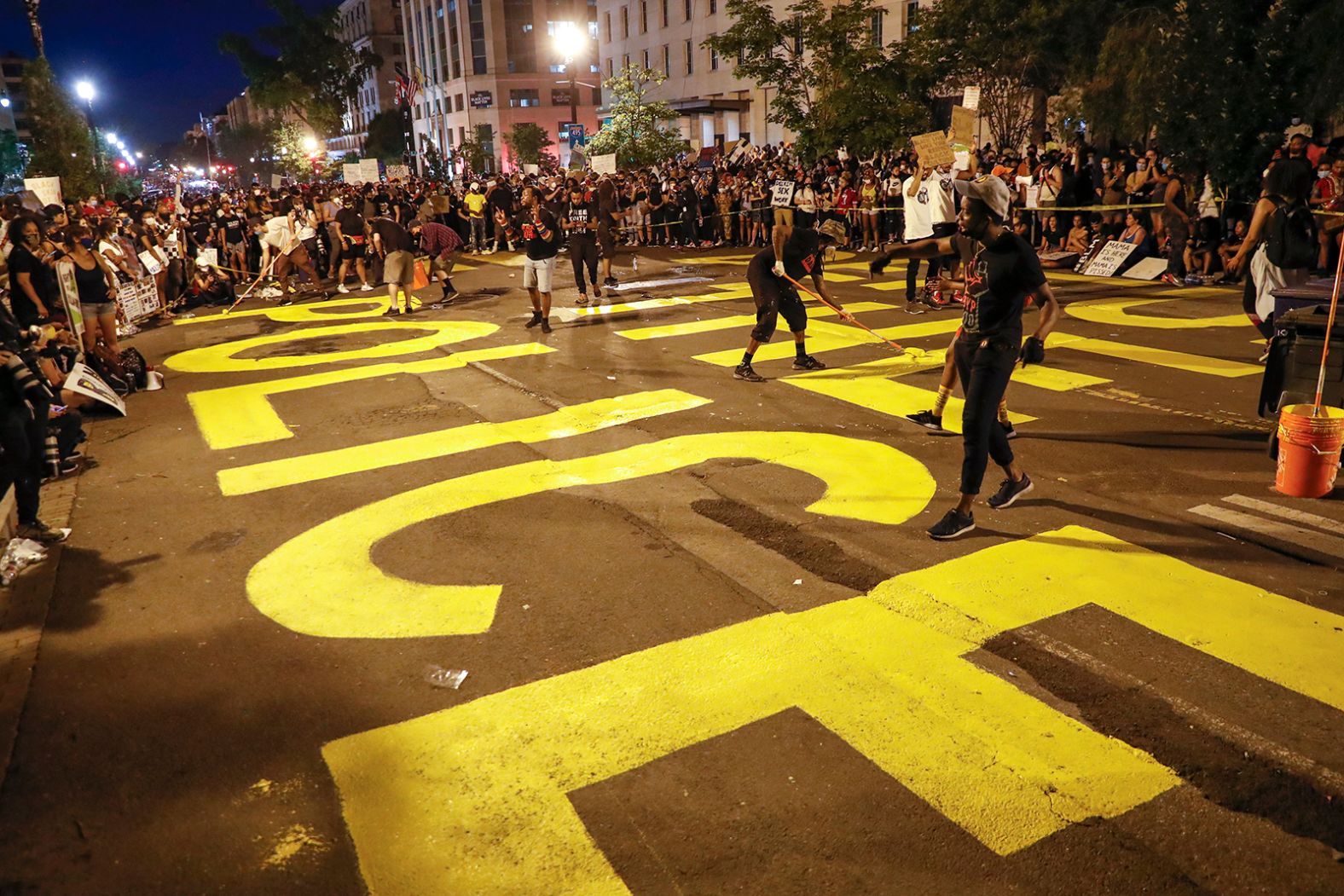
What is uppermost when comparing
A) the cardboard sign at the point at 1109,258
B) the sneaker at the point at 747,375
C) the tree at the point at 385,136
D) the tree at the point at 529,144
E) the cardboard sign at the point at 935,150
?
the tree at the point at 385,136

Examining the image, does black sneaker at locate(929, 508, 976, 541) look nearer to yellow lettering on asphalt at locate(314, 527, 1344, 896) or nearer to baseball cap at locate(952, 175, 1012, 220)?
yellow lettering on asphalt at locate(314, 527, 1344, 896)

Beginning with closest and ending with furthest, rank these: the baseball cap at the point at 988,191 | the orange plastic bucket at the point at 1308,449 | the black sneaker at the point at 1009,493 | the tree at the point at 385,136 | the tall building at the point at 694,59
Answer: the baseball cap at the point at 988,191 → the orange plastic bucket at the point at 1308,449 → the black sneaker at the point at 1009,493 → the tall building at the point at 694,59 → the tree at the point at 385,136

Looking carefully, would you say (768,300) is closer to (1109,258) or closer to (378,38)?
(1109,258)

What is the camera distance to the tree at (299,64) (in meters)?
79.0

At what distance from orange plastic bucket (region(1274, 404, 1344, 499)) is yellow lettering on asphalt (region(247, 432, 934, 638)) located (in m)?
2.27

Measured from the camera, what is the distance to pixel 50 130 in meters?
40.3

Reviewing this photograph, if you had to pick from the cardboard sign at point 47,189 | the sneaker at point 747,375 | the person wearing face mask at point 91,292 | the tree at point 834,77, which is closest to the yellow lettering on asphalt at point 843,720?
the sneaker at point 747,375

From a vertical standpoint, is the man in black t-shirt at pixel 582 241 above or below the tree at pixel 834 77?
below

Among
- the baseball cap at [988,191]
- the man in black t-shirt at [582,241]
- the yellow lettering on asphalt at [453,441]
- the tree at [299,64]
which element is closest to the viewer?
the baseball cap at [988,191]

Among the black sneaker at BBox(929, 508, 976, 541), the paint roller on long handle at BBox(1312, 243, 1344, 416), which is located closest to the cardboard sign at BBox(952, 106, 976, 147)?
the paint roller on long handle at BBox(1312, 243, 1344, 416)

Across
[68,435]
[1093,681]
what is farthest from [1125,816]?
[68,435]

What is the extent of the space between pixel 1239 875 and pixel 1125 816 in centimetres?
39

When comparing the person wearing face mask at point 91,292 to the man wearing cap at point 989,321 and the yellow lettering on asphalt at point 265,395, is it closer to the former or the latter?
the yellow lettering on asphalt at point 265,395

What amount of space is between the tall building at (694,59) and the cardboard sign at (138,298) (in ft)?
101
